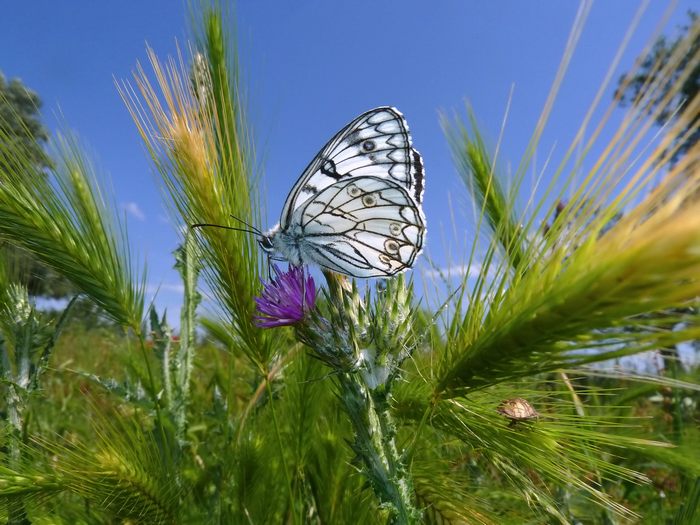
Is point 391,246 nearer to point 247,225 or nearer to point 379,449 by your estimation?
→ point 247,225

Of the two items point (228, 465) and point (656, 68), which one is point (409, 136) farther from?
point (228, 465)

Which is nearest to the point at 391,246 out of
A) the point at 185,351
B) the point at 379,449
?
the point at 379,449

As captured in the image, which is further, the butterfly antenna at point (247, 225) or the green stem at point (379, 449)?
the butterfly antenna at point (247, 225)

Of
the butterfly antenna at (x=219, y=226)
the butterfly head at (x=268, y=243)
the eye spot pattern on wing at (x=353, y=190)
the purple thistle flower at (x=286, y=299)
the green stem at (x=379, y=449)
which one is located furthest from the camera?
the eye spot pattern on wing at (x=353, y=190)

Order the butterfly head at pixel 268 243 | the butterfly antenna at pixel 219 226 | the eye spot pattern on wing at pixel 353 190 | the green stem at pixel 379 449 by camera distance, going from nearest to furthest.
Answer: the green stem at pixel 379 449 < the butterfly antenna at pixel 219 226 < the butterfly head at pixel 268 243 < the eye spot pattern on wing at pixel 353 190

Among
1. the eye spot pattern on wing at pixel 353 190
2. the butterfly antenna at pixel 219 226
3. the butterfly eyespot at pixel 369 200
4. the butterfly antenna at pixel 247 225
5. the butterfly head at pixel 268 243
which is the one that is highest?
the eye spot pattern on wing at pixel 353 190

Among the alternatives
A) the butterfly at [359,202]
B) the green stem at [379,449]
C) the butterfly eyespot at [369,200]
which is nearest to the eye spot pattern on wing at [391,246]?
the butterfly at [359,202]

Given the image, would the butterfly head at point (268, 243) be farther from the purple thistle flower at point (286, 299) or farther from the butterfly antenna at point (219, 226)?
the purple thistle flower at point (286, 299)

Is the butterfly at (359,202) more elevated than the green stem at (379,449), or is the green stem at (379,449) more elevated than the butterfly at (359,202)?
the butterfly at (359,202)
